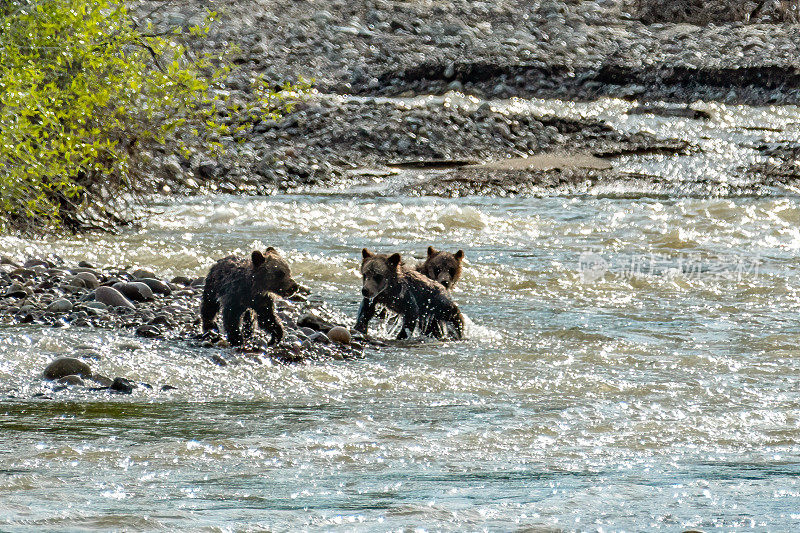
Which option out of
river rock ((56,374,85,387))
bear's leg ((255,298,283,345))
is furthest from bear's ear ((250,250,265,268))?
river rock ((56,374,85,387))

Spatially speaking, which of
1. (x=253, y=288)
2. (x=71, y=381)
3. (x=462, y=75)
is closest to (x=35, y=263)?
(x=253, y=288)

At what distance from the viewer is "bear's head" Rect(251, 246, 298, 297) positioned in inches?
352

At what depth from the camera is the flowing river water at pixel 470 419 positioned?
5.18m

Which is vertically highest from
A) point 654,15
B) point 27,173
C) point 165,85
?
point 654,15

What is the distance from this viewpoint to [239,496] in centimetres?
534

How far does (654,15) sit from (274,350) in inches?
1430

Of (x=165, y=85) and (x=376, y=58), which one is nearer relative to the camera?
(x=165, y=85)

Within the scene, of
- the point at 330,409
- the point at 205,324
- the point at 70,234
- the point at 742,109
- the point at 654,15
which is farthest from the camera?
the point at 654,15

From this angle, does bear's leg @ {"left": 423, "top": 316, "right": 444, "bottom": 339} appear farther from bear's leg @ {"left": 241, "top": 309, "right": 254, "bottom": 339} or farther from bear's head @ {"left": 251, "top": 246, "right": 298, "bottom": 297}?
bear's leg @ {"left": 241, "top": 309, "right": 254, "bottom": 339}

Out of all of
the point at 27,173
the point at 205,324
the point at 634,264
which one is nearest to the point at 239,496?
the point at 205,324

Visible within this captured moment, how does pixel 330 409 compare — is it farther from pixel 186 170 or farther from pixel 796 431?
pixel 186 170

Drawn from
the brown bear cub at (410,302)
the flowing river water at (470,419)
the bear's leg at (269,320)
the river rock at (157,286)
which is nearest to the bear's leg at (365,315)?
the brown bear cub at (410,302)

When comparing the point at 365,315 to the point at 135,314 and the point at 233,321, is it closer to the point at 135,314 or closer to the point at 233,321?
the point at 233,321

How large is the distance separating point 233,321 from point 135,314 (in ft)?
4.41
